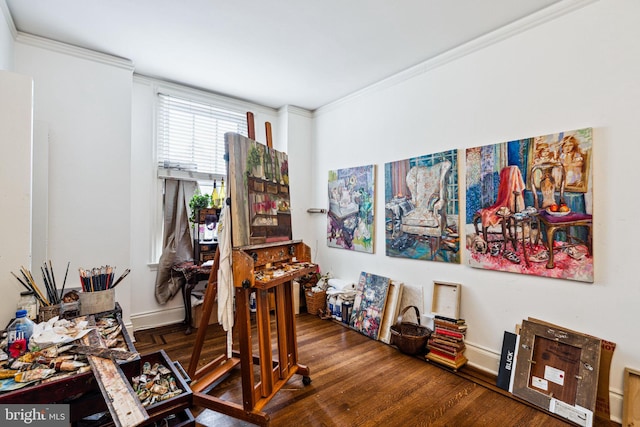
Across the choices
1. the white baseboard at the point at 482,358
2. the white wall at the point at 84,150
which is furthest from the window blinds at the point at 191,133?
the white baseboard at the point at 482,358

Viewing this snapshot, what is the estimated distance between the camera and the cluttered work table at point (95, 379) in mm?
1022

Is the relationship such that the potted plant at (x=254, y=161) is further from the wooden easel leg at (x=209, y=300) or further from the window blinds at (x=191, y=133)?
the window blinds at (x=191, y=133)

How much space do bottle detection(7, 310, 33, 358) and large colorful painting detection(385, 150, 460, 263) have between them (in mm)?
2921

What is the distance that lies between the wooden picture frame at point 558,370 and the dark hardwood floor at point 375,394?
0.10 meters

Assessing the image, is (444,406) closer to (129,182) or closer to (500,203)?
(500,203)

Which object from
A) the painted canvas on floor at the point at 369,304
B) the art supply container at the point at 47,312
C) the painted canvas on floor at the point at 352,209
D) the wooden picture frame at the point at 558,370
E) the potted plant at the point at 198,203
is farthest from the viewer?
the painted canvas on floor at the point at 352,209

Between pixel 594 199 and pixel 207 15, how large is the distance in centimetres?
314

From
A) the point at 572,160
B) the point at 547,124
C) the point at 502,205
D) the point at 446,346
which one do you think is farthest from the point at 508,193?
the point at 446,346

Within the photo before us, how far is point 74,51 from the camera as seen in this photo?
2814mm

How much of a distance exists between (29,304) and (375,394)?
227cm

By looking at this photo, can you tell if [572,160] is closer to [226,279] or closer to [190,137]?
[226,279]

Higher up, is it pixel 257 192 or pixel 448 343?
pixel 257 192

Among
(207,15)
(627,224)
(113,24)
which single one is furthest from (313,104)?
(627,224)
